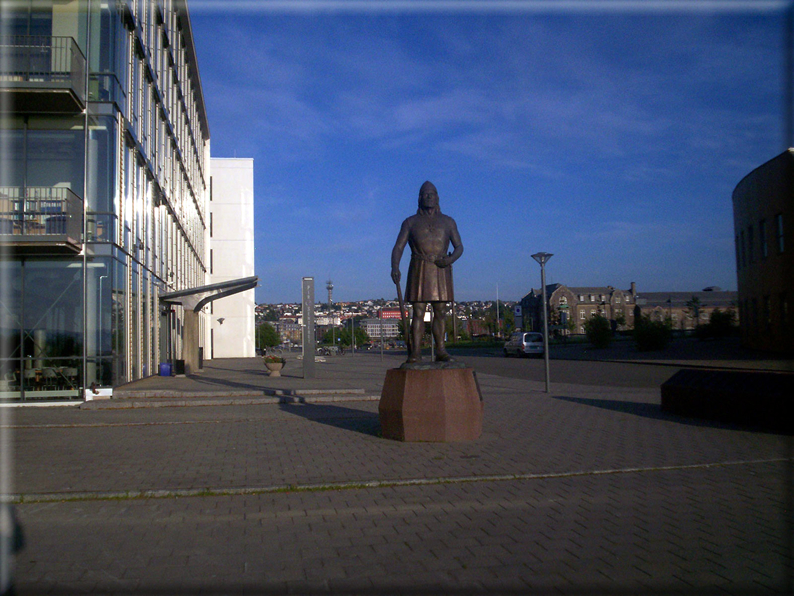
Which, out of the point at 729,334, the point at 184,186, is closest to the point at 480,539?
the point at 184,186

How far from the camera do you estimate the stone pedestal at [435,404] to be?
855cm

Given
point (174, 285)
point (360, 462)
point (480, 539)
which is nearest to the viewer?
point (480, 539)

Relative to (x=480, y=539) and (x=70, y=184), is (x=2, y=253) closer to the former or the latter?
(x=70, y=184)

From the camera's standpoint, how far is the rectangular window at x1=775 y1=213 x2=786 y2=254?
1156 inches

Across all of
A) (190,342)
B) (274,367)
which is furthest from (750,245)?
(190,342)

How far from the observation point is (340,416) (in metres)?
12.2

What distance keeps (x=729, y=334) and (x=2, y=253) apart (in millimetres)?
44937

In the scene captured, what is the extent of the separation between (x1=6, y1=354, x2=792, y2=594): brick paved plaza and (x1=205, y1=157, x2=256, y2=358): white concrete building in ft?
140

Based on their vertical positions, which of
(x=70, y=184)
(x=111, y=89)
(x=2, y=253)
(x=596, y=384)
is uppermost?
(x=111, y=89)

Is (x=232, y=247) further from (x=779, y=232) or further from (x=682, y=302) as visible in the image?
(x=682, y=302)

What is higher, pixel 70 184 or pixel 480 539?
pixel 70 184

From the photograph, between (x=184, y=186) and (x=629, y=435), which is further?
(x=184, y=186)

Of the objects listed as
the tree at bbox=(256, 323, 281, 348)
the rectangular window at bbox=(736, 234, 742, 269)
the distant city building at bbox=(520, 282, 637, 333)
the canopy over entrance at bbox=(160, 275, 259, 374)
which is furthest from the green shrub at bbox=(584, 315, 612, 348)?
the distant city building at bbox=(520, 282, 637, 333)

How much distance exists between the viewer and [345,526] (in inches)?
202
